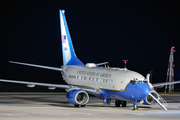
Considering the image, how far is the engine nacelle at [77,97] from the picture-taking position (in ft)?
109

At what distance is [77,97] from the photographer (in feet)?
114

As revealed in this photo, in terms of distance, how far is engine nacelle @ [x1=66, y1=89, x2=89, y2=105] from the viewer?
33125mm

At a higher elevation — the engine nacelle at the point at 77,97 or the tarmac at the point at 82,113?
the engine nacelle at the point at 77,97

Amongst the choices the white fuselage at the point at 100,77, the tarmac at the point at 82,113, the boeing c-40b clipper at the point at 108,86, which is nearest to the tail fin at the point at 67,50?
the white fuselage at the point at 100,77

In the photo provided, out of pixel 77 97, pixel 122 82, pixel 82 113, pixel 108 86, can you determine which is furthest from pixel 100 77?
pixel 82 113

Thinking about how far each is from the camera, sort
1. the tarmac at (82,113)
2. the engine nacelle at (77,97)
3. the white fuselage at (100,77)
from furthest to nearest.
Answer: the engine nacelle at (77,97) → the white fuselage at (100,77) → the tarmac at (82,113)

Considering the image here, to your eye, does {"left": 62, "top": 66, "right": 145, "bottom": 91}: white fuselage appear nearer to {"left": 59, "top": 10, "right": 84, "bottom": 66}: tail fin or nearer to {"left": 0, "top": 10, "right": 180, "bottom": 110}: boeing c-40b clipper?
{"left": 0, "top": 10, "right": 180, "bottom": 110}: boeing c-40b clipper

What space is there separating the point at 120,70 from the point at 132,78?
2.55 m

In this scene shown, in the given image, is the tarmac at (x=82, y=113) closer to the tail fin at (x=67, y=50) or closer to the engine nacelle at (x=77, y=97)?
the engine nacelle at (x=77, y=97)

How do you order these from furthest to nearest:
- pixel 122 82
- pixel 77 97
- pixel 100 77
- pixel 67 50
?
1. pixel 67 50
2. pixel 100 77
3. pixel 77 97
4. pixel 122 82

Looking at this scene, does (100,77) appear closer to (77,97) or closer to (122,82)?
(77,97)

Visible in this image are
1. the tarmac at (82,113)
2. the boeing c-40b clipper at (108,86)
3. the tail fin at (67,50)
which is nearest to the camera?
the tarmac at (82,113)

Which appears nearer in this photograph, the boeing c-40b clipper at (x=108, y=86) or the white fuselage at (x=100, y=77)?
the boeing c-40b clipper at (x=108, y=86)

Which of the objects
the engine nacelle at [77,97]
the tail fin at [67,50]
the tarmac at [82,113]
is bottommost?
the tarmac at [82,113]
